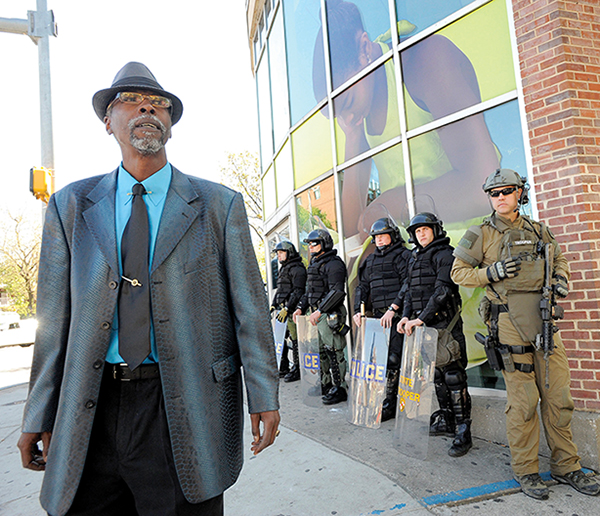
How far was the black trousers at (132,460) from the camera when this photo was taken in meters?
1.38

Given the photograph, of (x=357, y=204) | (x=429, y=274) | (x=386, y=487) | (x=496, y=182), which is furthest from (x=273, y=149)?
(x=386, y=487)

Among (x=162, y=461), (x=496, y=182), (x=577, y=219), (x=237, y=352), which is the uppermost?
(x=496, y=182)

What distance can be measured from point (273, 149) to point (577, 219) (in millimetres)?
7530

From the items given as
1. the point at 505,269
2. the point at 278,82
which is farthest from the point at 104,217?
the point at 278,82

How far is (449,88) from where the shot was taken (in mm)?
4875

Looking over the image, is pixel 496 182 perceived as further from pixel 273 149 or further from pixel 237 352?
pixel 273 149

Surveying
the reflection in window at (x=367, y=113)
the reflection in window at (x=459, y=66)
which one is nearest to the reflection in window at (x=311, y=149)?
the reflection in window at (x=367, y=113)

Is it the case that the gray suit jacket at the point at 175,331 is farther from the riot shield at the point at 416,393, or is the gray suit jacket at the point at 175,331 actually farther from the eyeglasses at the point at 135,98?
the riot shield at the point at 416,393

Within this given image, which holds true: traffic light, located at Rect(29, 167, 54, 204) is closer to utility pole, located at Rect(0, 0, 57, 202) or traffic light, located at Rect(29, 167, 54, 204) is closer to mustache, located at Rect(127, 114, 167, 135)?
utility pole, located at Rect(0, 0, 57, 202)

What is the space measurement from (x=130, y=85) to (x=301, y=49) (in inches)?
279

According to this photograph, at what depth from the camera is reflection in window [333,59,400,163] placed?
5672 mm

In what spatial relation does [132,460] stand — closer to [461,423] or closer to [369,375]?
[461,423]

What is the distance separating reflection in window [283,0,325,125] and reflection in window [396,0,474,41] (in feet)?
6.54

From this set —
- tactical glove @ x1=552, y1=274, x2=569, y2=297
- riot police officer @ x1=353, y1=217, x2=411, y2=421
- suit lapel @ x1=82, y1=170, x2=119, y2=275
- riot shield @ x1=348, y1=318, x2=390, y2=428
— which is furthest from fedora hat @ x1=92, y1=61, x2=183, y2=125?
riot police officer @ x1=353, y1=217, x2=411, y2=421
